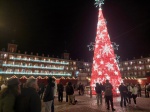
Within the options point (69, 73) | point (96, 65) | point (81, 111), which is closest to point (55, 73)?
point (69, 73)

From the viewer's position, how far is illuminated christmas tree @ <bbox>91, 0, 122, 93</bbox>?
18344mm

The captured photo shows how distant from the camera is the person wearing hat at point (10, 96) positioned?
268cm

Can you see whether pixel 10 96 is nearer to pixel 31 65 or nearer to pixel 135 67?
pixel 31 65

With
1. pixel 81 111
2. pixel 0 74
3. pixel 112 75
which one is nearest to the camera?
pixel 81 111

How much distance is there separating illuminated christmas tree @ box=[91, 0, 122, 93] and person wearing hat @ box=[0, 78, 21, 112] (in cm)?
1613

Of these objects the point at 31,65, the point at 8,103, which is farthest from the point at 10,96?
the point at 31,65

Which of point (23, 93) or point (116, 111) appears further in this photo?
point (116, 111)

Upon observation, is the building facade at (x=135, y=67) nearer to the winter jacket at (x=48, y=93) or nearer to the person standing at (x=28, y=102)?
the winter jacket at (x=48, y=93)

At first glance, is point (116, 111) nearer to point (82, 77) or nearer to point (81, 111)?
point (81, 111)

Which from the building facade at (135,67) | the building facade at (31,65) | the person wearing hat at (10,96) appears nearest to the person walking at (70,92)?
the person wearing hat at (10,96)

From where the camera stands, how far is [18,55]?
2813 inches

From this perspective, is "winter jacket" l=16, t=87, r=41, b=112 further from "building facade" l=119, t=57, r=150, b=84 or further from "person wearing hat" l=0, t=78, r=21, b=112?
"building facade" l=119, t=57, r=150, b=84

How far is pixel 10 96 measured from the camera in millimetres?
2734

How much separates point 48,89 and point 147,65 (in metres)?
77.7
